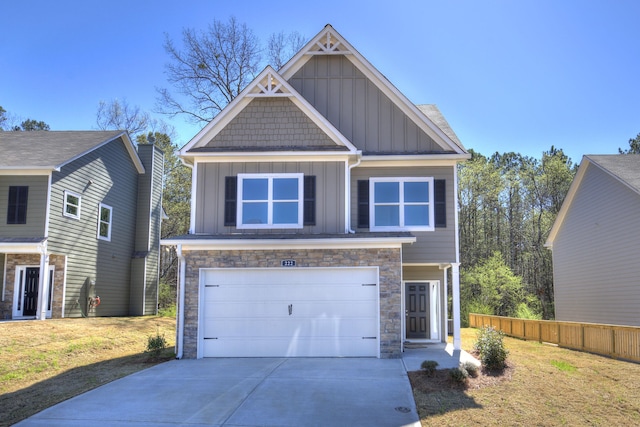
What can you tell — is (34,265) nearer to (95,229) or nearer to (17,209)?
(17,209)

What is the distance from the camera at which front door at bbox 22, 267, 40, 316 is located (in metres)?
20.9

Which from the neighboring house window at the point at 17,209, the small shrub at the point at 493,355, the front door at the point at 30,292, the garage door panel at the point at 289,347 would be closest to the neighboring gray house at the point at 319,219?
the garage door panel at the point at 289,347

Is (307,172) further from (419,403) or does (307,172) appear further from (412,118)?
(419,403)

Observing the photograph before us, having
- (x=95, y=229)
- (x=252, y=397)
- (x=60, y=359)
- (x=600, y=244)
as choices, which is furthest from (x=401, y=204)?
(x=95, y=229)

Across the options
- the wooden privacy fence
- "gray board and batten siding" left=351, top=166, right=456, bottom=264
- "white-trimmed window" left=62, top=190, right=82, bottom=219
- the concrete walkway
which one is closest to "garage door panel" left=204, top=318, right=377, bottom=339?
the concrete walkway

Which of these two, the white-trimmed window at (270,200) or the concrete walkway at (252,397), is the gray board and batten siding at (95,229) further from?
the concrete walkway at (252,397)

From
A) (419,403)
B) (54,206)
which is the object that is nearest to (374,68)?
(419,403)

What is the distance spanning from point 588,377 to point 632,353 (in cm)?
280

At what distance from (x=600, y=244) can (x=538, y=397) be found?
12911 mm

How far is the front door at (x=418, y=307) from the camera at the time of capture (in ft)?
59.3

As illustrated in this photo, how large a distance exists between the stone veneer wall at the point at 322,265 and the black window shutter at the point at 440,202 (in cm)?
284

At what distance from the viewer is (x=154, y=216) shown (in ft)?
90.2

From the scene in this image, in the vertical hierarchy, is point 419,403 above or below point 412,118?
below

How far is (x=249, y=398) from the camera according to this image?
9.80 meters
